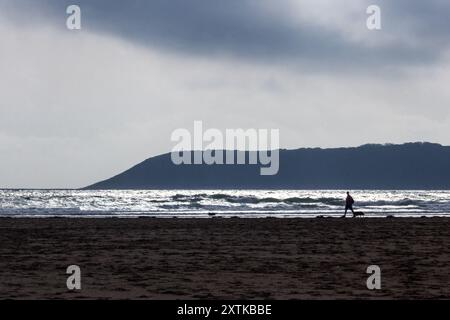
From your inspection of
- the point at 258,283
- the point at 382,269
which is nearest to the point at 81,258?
the point at 258,283

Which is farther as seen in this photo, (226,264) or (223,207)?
(223,207)

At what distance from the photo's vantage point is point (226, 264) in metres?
15.0

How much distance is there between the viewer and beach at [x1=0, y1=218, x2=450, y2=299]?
36.4 ft

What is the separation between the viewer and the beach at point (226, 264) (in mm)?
11102

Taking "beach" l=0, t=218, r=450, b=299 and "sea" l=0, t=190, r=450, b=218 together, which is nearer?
"beach" l=0, t=218, r=450, b=299

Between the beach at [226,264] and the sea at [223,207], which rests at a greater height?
the beach at [226,264]

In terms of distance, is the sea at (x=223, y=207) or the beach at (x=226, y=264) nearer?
the beach at (x=226, y=264)

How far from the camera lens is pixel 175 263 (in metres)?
15.3

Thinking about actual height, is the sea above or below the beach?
below

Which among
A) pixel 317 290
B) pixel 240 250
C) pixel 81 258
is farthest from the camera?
→ pixel 240 250

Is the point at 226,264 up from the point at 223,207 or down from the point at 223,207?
up
